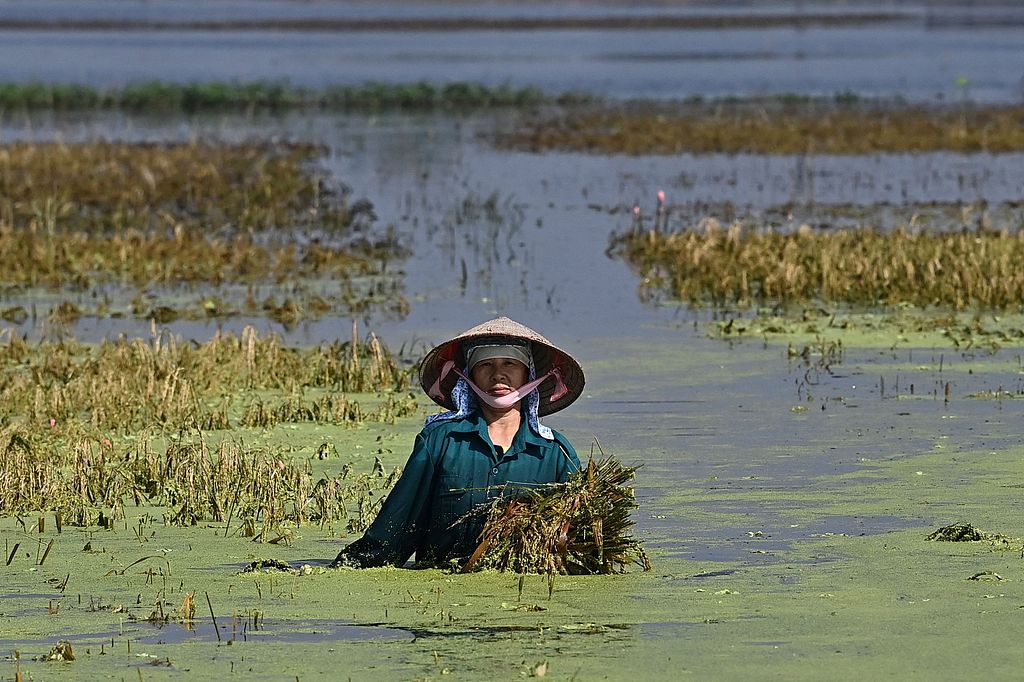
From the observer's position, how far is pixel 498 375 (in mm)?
6785

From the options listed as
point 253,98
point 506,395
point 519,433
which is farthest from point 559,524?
point 253,98

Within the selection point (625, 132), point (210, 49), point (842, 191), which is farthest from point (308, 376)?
point (210, 49)

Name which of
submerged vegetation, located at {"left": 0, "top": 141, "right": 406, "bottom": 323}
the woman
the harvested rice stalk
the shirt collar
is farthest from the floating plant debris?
submerged vegetation, located at {"left": 0, "top": 141, "right": 406, "bottom": 323}

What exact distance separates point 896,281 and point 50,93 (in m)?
32.4

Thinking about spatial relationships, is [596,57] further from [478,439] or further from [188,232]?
[478,439]

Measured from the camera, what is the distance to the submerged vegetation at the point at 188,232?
55.4 ft

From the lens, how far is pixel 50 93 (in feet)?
145

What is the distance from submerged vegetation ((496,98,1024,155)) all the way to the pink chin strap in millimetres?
25463

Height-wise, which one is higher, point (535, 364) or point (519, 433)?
point (535, 364)

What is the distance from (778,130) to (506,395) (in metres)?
28.4

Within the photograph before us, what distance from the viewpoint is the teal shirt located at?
6770 millimetres

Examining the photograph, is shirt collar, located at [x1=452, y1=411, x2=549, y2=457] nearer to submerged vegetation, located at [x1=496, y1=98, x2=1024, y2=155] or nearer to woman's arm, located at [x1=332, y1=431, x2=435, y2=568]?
woman's arm, located at [x1=332, y1=431, x2=435, y2=568]

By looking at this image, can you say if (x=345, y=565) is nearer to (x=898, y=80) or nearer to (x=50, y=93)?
(x=50, y=93)

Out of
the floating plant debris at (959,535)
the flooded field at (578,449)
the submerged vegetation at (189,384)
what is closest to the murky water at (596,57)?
the flooded field at (578,449)
